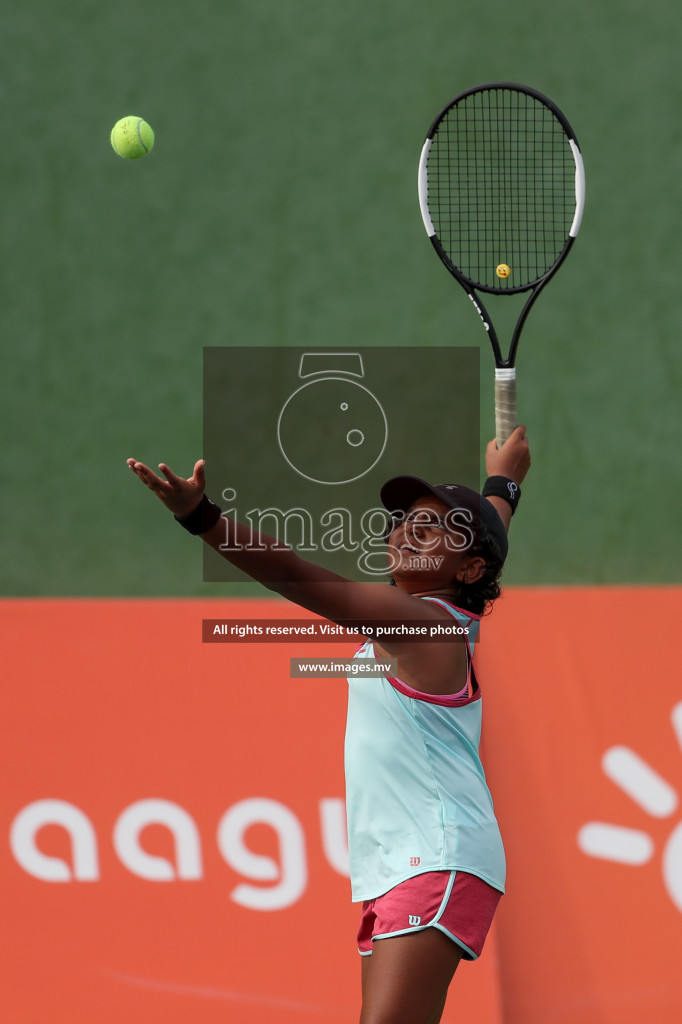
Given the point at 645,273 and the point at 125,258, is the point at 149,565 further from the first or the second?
the point at 645,273

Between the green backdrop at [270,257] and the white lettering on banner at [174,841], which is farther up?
the green backdrop at [270,257]

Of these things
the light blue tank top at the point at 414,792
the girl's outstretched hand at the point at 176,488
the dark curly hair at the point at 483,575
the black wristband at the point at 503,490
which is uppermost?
the girl's outstretched hand at the point at 176,488

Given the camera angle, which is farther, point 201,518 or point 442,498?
point 442,498

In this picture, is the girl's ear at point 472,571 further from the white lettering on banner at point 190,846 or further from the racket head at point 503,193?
the racket head at point 503,193

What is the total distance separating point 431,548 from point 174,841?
1.89 meters

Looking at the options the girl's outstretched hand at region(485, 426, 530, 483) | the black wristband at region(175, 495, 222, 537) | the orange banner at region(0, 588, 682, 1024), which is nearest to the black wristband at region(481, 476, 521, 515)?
the girl's outstretched hand at region(485, 426, 530, 483)

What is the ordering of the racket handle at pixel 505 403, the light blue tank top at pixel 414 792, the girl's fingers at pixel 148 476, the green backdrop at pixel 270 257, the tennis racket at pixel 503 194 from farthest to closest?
the green backdrop at pixel 270 257 → the tennis racket at pixel 503 194 → the racket handle at pixel 505 403 → the light blue tank top at pixel 414 792 → the girl's fingers at pixel 148 476

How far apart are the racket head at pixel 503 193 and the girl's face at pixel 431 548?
73.7 inches

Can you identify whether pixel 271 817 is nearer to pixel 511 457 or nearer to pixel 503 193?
pixel 511 457

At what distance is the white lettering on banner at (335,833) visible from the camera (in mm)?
3877

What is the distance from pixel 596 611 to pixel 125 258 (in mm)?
2499

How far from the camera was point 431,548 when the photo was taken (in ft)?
8.30

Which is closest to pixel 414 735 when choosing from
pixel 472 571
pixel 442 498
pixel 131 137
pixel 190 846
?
pixel 472 571

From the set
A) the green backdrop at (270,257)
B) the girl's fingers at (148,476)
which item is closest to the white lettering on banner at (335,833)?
the green backdrop at (270,257)
